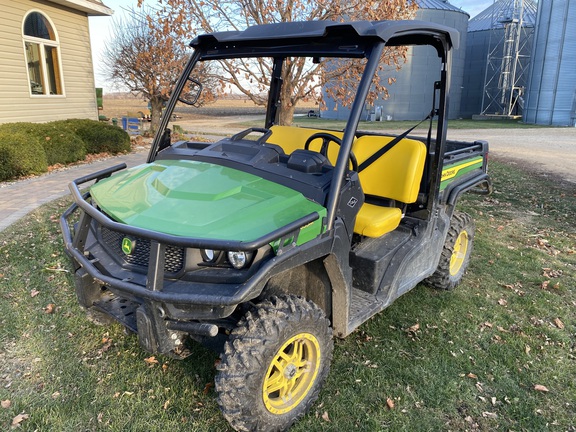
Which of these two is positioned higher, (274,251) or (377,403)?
(274,251)

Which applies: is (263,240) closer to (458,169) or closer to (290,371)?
(290,371)

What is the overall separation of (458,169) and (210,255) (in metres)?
2.64

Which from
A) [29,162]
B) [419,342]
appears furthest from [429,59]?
[419,342]

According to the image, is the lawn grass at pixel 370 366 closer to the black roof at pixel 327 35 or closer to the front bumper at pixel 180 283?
the front bumper at pixel 180 283

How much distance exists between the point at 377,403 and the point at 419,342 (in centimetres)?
81

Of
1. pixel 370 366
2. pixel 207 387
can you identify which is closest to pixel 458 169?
pixel 370 366

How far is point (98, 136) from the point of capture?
11.2 meters

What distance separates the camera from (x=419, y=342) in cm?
348

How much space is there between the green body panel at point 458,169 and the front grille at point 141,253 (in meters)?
2.30

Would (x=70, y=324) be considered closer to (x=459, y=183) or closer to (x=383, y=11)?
(x=459, y=183)

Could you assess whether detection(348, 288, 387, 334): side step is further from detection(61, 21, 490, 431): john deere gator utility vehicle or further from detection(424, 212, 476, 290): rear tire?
detection(424, 212, 476, 290): rear tire

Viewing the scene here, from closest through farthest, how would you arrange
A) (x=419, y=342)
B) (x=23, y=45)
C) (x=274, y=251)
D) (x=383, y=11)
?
(x=274, y=251), (x=419, y=342), (x=383, y=11), (x=23, y=45)

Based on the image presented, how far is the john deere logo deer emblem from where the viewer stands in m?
2.46

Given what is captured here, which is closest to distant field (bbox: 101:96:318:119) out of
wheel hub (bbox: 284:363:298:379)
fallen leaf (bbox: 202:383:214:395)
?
fallen leaf (bbox: 202:383:214:395)
